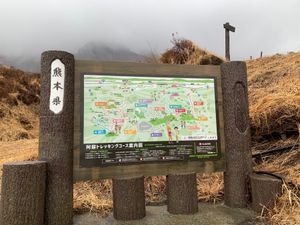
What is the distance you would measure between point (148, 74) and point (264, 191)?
1767 mm

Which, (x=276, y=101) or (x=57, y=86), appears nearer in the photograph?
(x=57, y=86)

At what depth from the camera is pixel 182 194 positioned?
3.47 meters

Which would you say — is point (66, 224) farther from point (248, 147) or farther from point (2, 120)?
point (2, 120)

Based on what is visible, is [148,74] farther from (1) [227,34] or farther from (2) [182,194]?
(1) [227,34]

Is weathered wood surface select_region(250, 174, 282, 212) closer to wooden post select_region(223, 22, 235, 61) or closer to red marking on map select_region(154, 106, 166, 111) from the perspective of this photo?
red marking on map select_region(154, 106, 166, 111)

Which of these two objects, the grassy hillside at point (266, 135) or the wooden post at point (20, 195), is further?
the grassy hillside at point (266, 135)

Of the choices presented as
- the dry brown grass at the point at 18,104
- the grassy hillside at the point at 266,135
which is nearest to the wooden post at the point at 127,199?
the grassy hillside at the point at 266,135

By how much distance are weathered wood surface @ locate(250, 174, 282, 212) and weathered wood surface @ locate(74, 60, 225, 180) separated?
1.42 ft

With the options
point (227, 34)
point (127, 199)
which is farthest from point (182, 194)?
point (227, 34)

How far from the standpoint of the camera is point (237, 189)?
3.71 metres

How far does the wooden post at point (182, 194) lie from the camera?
346cm

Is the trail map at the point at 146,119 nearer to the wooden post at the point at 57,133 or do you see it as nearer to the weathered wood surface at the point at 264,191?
the wooden post at the point at 57,133

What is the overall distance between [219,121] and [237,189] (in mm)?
798

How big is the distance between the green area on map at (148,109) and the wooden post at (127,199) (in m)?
0.44
